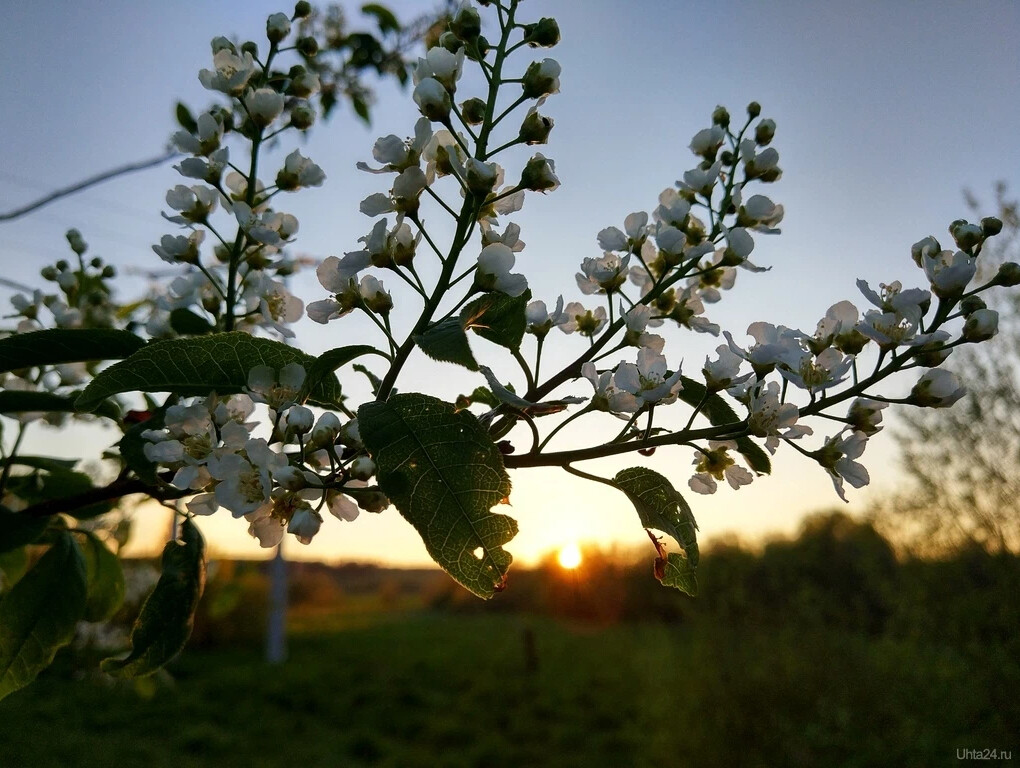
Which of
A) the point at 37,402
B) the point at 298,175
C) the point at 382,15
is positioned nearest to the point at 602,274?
the point at 298,175

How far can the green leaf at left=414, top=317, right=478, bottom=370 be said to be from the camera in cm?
47

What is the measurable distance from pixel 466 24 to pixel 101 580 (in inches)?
31.7

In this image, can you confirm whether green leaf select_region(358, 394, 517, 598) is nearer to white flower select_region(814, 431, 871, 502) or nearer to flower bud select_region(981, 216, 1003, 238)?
white flower select_region(814, 431, 871, 502)

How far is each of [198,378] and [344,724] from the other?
367 inches

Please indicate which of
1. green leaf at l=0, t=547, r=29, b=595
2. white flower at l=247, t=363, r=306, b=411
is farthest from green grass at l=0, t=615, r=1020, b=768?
white flower at l=247, t=363, r=306, b=411

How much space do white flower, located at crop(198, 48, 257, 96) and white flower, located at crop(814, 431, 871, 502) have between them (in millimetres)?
679

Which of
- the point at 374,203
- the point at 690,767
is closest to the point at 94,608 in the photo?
the point at 374,203

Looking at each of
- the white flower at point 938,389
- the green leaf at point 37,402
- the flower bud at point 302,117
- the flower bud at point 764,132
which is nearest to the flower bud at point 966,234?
the white flower at point 938,389

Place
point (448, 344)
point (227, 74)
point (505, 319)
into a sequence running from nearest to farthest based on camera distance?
1. point (448, 344)
2. point (505, 319)
3. point (227, 74)

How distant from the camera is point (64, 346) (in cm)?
65

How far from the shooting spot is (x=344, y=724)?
888 cm

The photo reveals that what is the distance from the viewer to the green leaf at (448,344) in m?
0.47

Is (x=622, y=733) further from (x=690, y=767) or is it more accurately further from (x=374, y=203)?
(x=374, y=203)

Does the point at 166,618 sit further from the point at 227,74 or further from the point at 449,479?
the point at 227,74
